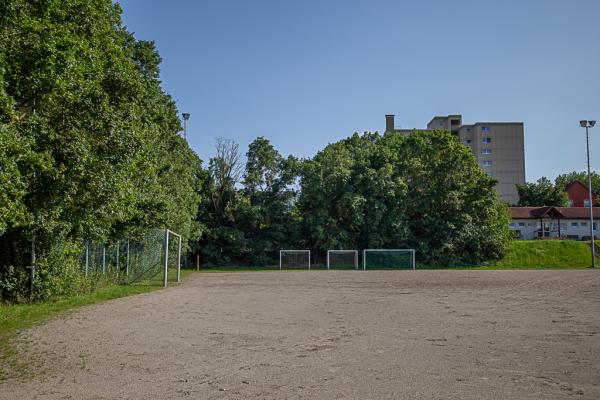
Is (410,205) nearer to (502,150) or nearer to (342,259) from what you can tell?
(342,259)

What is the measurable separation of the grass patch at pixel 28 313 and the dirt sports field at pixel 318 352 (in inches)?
14.0

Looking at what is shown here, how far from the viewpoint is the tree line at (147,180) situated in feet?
39.2

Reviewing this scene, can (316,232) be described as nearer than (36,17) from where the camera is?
No

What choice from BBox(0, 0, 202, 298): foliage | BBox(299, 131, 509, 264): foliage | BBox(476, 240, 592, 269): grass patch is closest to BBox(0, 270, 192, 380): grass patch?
BBox(0, 0, 202, 298): foliage

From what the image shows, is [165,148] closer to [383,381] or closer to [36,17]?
[36,17]

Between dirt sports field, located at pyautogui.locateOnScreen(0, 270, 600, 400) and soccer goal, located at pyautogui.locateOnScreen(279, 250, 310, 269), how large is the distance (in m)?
27.2

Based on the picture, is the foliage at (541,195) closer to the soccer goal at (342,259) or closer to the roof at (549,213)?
the roof at (549,213)

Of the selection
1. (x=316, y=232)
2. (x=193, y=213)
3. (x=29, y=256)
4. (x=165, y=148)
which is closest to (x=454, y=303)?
(x=29, y=256)

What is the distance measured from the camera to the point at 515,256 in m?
45.1

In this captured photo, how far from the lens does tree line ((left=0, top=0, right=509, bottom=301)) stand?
1196 cm

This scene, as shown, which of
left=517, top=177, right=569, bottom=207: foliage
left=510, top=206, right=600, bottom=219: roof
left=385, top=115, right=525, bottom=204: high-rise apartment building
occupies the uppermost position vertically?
left=385, top=115, right=525, bottom=204: high-rise apartment building

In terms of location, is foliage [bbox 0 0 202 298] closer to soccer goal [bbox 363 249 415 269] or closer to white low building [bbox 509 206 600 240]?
soccer goal [bbox 363 249 415 269]

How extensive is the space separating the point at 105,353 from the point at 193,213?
29.2 meters

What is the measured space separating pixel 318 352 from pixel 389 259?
110ft
